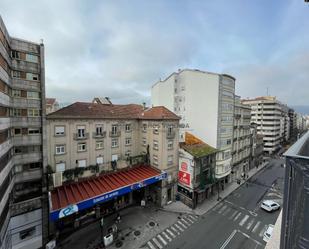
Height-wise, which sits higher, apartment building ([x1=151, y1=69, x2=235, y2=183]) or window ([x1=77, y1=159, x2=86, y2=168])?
apartment building ([x1=151, y1=69, x2=235, y2=183])

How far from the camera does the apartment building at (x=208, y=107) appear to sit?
3638 cm

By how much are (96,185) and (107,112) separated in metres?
11.9

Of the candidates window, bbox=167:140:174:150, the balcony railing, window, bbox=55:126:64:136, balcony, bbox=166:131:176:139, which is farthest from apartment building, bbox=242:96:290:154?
window, bbox=55:126:64:136

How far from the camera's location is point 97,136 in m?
29.2

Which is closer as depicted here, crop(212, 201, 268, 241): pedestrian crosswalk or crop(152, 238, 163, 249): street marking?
crop(152, 238, 163, 249): street marking

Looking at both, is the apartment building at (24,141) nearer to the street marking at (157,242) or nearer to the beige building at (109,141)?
the beige building at (109,141)

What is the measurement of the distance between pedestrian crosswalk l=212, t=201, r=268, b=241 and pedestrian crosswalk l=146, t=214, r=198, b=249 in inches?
218

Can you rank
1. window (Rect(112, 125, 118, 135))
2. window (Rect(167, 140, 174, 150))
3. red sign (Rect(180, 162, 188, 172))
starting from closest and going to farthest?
window (Rect(112, 125, 118, 135)) < window (Rect(167, 140, 174, 150)) < red sign (Rect(180, 162, 188, 172))

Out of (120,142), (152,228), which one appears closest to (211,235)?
(152,228)

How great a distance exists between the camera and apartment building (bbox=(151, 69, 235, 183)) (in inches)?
1432

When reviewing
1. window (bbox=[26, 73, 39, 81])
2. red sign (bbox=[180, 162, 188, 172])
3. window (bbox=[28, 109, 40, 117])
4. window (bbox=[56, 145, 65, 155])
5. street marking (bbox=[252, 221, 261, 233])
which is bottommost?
street marking (bbox=[252, 221, 261, 233])

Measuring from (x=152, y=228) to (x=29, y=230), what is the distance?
1568 centimetres

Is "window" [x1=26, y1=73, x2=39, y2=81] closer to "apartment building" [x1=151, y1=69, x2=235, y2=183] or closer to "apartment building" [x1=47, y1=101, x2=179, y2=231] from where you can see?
"apartment building" [x1=47, y1=101, x2=179, y2=231]

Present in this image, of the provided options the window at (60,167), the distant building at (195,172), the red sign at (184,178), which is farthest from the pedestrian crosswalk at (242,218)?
the window at (60,167)
